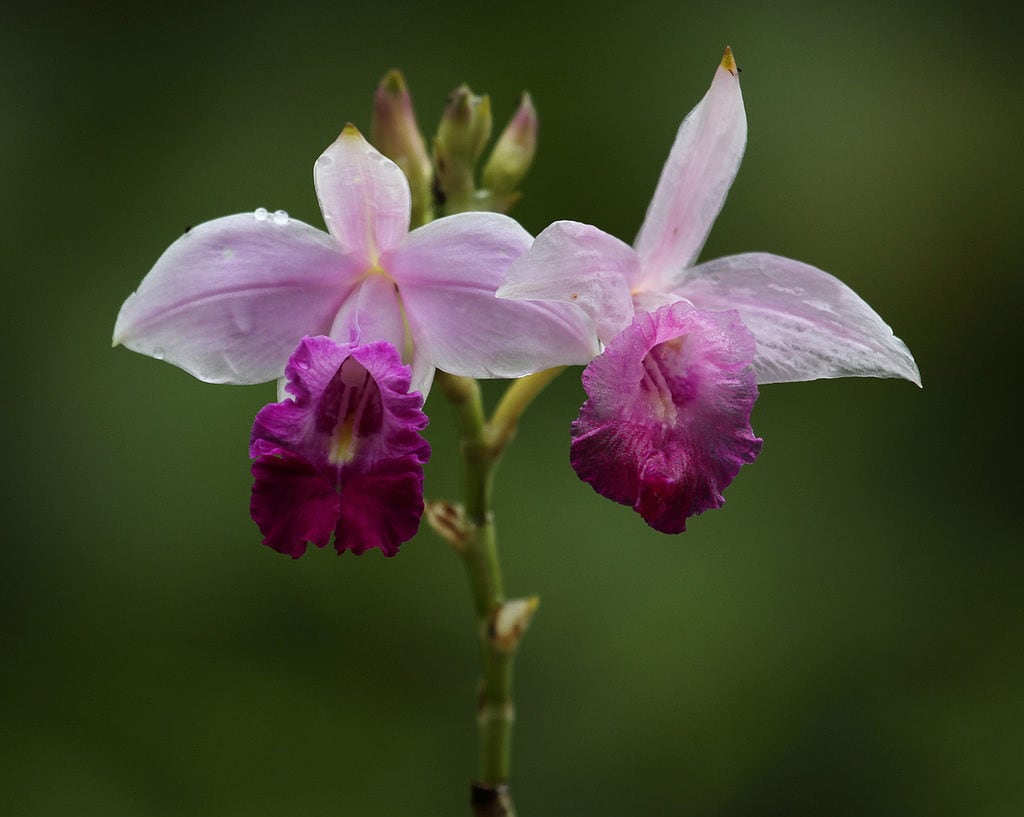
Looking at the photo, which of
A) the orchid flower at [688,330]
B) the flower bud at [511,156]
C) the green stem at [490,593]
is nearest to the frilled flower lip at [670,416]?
the orchid flower at [688,330]

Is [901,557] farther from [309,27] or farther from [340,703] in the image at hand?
[309,27]

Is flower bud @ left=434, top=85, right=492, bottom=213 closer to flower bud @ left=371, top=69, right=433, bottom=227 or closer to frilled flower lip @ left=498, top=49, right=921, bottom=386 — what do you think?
flower bud @ left=371, top=69, right=433, bottom=227

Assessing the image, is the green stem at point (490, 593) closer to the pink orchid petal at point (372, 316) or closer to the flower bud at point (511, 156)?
the pink orchid petal at point (372, 316)

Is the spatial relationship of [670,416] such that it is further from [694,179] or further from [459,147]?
[459,147]

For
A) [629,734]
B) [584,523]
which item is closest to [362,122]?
[584,523]

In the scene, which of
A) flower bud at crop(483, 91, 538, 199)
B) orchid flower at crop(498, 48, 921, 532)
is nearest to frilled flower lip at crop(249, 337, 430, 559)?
orchid flower at crop(498, 48, 921, 532)
